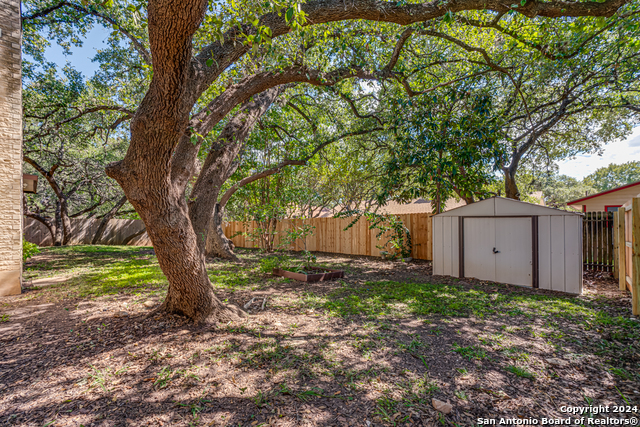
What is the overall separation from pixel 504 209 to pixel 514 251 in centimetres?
90

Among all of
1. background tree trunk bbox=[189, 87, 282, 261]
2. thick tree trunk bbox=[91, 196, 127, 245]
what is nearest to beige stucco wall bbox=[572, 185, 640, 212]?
background tree trunk bbox=[189, 87, 282, 261]

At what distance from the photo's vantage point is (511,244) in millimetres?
6066

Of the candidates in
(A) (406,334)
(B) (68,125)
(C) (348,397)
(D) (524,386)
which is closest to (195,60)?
(C) (348,397)

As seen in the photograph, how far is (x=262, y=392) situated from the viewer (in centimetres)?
221

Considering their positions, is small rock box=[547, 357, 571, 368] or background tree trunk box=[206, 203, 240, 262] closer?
small rock box=[547, 357, 571, 368]

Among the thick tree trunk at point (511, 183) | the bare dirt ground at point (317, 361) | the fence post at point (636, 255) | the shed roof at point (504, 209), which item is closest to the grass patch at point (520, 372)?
the bare dirt ground at point (317, 361)

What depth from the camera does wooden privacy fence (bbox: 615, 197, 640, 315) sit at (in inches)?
158

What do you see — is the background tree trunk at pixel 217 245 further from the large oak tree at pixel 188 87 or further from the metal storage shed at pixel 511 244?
the metal storage shed at pixel 511 244

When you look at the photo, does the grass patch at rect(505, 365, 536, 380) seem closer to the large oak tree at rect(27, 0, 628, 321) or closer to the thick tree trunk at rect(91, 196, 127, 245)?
the large oak tree at rect(27, 0, 628, 321)

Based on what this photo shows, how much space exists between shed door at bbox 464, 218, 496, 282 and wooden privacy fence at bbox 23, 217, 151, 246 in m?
18.8

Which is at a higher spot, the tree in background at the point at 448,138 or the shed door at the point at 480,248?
the tree in background at the point at 448,138

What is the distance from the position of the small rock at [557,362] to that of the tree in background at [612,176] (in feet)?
143

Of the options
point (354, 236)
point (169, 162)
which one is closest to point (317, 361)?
point (169, 162)

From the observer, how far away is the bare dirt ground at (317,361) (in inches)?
79.3
